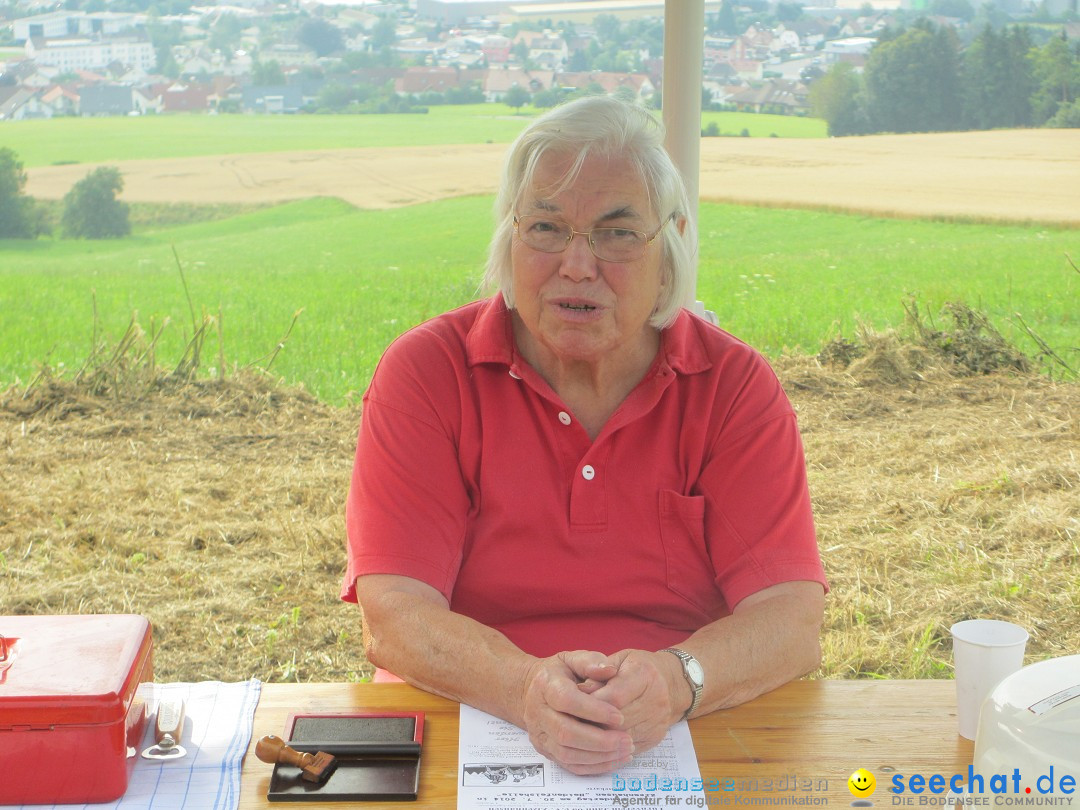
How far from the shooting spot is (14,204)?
853cm

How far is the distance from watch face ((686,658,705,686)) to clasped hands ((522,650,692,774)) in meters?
0.01

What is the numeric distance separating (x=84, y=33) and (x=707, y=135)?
494 centimetres

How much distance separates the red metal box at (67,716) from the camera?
0.92m

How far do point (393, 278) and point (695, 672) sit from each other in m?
7.19

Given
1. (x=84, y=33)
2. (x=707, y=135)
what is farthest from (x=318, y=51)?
(x=707, y=135)

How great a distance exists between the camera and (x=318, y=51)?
9062 mm

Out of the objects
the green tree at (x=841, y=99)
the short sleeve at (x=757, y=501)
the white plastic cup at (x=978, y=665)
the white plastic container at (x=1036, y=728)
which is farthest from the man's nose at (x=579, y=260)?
the green tree at (x=841, y=99)

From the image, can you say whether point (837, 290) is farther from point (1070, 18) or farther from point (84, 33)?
point (84, 33)

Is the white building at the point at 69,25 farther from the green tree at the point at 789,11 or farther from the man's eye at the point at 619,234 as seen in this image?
the man's eye at the point at 619,234

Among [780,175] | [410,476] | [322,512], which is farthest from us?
[780,175]

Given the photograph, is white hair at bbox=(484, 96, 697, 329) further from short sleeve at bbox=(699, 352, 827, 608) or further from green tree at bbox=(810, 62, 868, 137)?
green tree at bbox=(810, 62, 868, 137)

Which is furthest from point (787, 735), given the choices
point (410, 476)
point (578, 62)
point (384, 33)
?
point (384, 33)

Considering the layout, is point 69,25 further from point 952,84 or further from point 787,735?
point 787,735

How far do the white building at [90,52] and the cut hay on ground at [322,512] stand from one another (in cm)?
493
